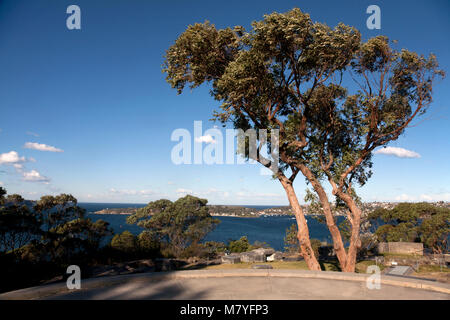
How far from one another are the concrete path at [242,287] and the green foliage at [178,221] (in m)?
27.5

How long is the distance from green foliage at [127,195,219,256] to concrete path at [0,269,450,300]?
27.5 metres

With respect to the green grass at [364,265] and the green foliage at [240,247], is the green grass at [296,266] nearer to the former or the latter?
the green grass at [364,265]

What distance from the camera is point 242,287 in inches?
225

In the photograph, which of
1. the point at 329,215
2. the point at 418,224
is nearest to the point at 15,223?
the point at 329,215

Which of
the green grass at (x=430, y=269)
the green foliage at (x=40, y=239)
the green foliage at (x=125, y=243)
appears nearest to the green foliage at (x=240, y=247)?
the green foliage at (x=125, y=243)

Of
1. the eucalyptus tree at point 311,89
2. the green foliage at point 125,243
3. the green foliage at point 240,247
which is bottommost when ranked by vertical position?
the green foliage at point 240,247

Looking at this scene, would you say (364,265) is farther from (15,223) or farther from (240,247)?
(15,223)

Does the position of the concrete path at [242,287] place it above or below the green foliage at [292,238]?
above

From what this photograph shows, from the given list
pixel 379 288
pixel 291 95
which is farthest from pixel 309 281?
pixel 291 95

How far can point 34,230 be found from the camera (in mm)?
14977

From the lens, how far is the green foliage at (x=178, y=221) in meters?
34.0

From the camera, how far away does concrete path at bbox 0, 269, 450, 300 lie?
513 cm

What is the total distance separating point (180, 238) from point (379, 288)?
30702 millimetres

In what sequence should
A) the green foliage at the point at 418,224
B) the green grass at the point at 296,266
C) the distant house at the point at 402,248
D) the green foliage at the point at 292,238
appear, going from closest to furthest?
the green foliage at the point at 292,238, the green grass at the point at 296,266, the distant house at the point at 402,248, the green foliage at the point at 418,224
